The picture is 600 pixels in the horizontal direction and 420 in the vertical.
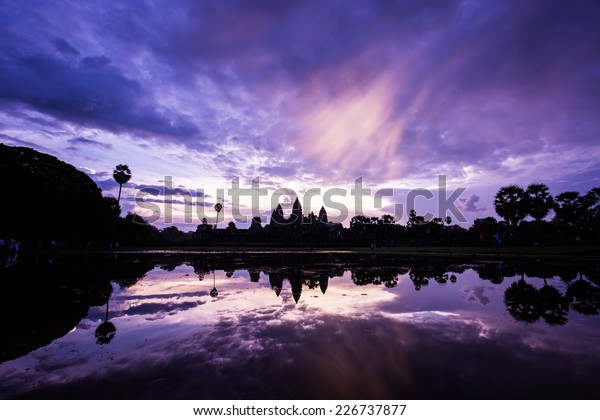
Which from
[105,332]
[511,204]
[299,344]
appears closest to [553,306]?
[299,344]

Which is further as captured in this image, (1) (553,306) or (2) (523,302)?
(2) (523,302)

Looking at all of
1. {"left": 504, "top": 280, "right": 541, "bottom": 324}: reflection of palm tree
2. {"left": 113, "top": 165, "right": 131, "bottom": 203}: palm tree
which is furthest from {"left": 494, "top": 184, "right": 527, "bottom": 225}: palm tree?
{"left": 113, "top": 165, "right": 131, "bottom": 203}: palm tree

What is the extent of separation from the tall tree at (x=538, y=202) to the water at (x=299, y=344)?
205 ft

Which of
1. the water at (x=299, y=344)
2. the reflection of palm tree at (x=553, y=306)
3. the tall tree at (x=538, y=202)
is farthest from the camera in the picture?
the tall tree at (x=538, y=202)

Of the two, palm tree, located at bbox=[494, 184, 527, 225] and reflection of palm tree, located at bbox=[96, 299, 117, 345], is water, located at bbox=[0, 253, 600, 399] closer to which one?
reflection of palm tree, located at bbox=[96, 299, 117, 345]

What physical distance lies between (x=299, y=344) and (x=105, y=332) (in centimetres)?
451

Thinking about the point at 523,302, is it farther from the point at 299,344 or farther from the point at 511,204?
the point at 511,204

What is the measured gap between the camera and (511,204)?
64.6 metres

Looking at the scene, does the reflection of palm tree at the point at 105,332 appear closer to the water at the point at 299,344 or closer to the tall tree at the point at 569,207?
the water at the point at 299,344

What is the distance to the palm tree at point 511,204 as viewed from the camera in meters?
63.8

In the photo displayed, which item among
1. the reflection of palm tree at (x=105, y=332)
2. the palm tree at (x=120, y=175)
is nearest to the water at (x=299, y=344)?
the reflection of palm tree at (x=105, y=332)

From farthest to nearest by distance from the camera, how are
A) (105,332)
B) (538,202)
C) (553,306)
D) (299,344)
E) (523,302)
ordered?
(538,202), (523,302), (553,306), (105,332), (299,344)

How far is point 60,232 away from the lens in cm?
4269
